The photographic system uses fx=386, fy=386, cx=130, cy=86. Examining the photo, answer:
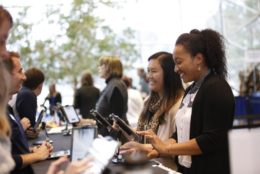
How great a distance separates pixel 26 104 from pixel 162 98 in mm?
1259

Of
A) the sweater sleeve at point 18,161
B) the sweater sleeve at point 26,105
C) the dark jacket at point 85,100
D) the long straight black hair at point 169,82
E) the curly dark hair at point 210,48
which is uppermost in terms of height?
the curly dark hair at point 210,48

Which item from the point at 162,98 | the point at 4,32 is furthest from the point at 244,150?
the point at 162,98

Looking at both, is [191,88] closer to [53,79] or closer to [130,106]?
[130,106]

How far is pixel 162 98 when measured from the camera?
2.41 metres

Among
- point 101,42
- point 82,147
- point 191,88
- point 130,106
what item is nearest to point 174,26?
point 101,42

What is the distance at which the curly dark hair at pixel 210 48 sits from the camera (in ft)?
6.20

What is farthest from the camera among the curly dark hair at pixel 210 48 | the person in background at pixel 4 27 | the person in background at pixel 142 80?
the person in background at pixel 142 80

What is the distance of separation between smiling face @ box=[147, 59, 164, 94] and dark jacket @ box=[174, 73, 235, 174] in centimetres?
58

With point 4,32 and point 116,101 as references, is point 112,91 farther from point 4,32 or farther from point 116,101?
point 4,32

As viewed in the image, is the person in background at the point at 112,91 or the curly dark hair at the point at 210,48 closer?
the curly dark hair at the point at 210,48

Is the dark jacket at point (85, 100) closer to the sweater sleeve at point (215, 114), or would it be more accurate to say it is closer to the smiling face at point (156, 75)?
the smiling face at point (156, 75)

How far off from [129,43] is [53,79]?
1.81m

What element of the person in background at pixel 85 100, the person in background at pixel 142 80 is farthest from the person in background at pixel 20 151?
the person in background at pixel 142 80

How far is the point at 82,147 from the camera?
1.58 meters
